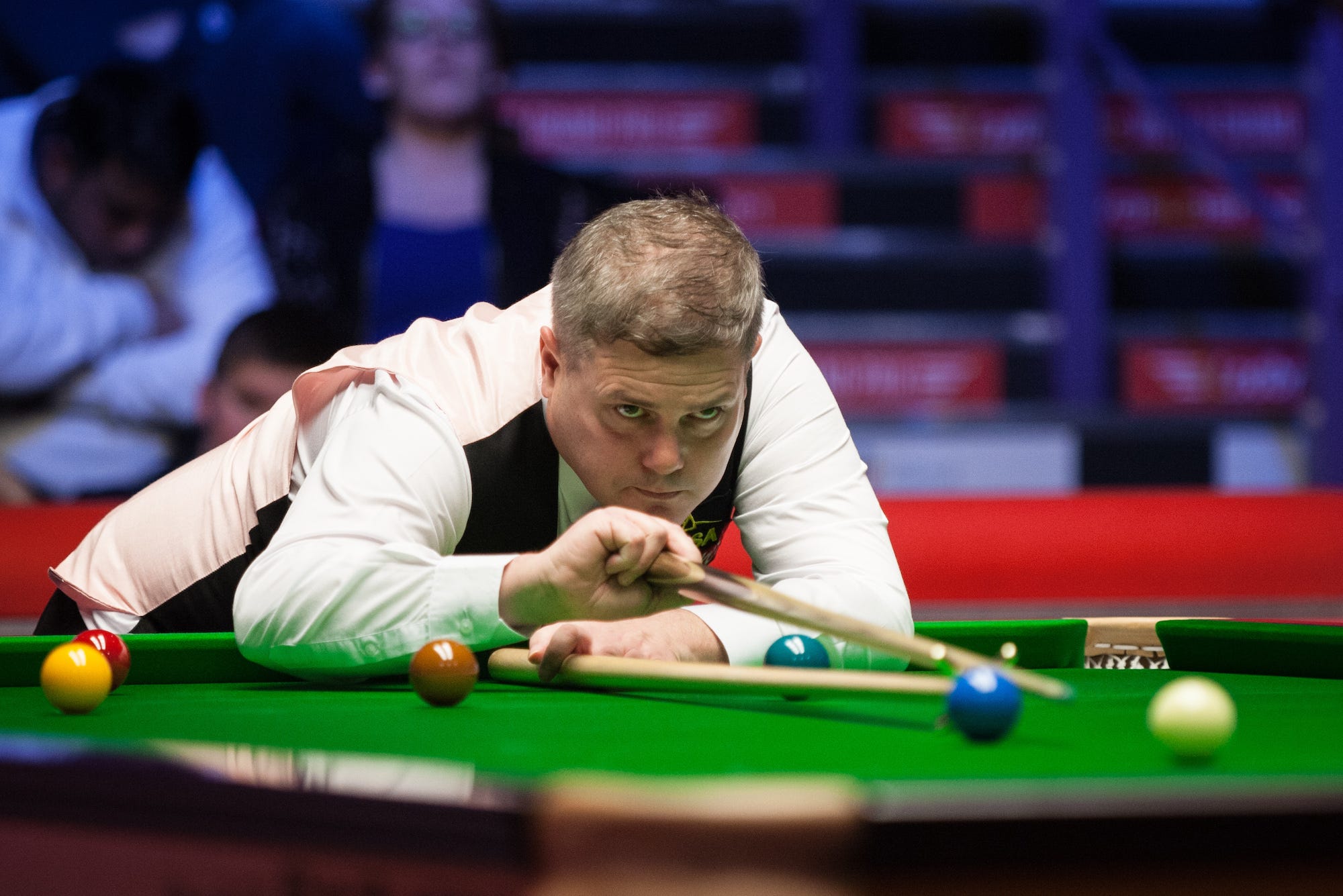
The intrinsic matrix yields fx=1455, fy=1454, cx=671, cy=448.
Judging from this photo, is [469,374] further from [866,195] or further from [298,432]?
[866,195]

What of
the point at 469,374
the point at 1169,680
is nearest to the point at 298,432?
the point at 469,374

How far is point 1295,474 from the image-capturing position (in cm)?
611

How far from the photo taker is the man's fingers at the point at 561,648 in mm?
1655

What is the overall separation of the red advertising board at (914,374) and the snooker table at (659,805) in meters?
4.66

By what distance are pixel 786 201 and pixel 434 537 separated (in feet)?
14.4

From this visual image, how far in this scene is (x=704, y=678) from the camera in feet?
4.99

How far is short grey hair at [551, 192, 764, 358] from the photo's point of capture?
178 centimetres

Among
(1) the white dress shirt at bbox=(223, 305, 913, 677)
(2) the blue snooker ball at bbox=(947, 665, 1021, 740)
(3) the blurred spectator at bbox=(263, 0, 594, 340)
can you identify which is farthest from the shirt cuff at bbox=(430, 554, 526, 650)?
(3) the blurred spectator at bbox=(263, 0, 594, 340)

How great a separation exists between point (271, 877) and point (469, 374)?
117 cm

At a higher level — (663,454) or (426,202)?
(426,202)

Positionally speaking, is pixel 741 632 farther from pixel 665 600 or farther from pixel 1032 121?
pixel 1032 121

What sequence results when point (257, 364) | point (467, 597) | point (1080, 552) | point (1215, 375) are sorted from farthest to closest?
point (1215, 375)
point (257, 364)
point (1080, 552)
point (467, 597)

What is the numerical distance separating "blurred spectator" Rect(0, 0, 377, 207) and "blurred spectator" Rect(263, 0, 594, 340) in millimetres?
126

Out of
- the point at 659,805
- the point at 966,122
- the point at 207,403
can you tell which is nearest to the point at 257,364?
the point at 207,403
